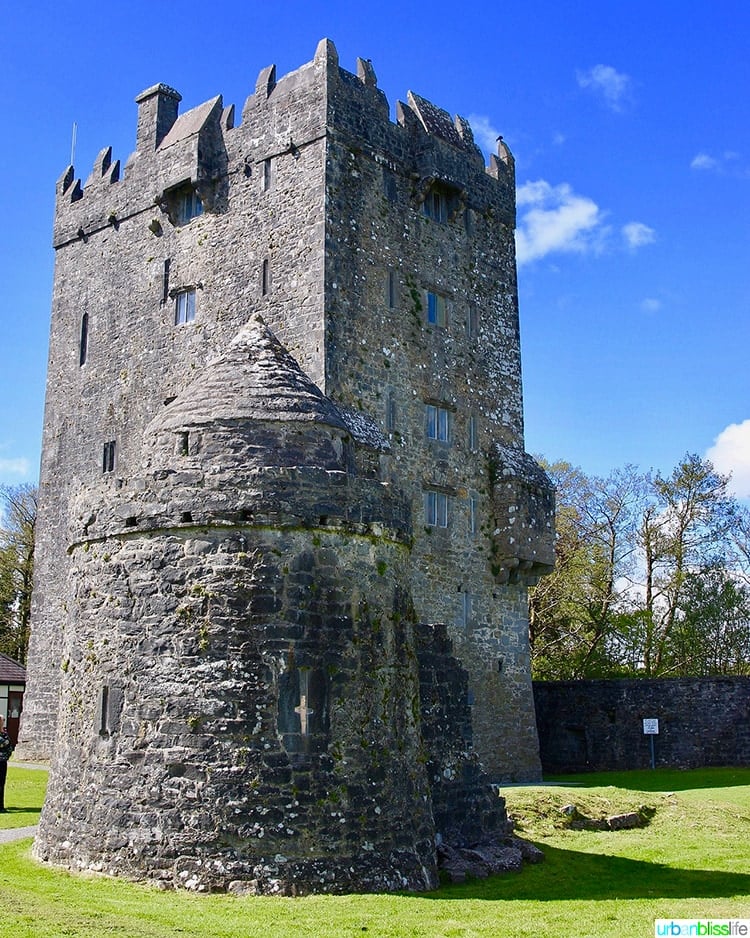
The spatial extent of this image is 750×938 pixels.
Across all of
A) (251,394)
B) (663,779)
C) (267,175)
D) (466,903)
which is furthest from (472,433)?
(466,903)

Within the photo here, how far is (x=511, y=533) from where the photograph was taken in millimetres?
30719

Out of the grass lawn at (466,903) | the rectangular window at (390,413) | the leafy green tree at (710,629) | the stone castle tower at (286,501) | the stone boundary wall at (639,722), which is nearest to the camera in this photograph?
the grass lawn at (466,903)

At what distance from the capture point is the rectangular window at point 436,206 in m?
30.8

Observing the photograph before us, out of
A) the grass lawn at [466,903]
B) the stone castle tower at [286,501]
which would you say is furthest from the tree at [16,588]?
the grass lawn at [466,903]

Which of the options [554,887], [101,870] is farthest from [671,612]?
[101,870]

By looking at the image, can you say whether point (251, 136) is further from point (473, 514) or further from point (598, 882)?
point (598, 882)

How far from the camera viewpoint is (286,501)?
12.4 metres

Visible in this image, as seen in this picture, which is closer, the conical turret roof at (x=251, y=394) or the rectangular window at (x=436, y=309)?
the conical turret roof at (x=251, y=394)

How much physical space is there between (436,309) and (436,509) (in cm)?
554

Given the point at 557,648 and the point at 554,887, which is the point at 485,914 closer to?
the point at 554,887

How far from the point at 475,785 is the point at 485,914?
12.1 ft

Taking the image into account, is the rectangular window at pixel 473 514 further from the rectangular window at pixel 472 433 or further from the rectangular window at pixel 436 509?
the rectangular window at pixel 472 433

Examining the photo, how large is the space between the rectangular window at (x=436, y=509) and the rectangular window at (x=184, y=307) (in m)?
7.99

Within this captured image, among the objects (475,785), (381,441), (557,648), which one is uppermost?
(381,441)
